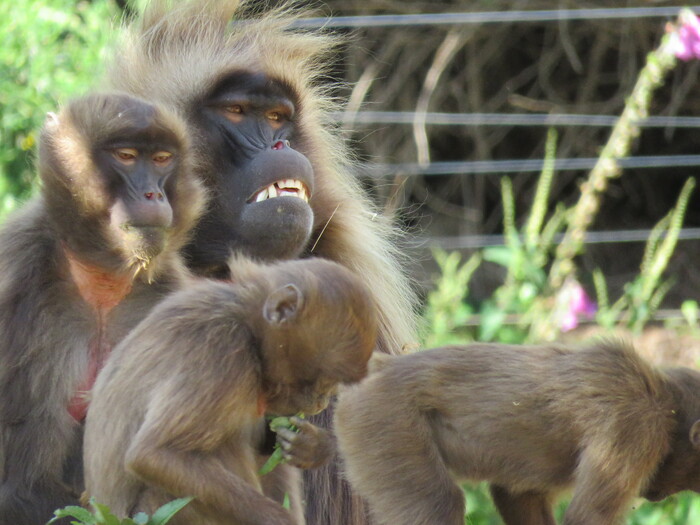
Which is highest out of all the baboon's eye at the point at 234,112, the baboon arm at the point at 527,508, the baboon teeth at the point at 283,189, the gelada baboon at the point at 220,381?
the baboon's eye at the point at 234,112

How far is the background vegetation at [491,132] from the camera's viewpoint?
6.67 m

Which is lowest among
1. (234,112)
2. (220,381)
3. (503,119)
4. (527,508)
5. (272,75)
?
(527,508)

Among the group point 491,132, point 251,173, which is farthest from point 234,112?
point 491,132

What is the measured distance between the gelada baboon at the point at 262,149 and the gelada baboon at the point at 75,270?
1.11ft

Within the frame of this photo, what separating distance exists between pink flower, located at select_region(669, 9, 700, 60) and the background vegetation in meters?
0.84

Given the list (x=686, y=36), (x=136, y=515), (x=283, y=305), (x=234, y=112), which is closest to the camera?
(x=136, y=515)

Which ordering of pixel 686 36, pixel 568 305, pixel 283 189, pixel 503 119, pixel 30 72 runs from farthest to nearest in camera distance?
pixel 503 119 → pixel 686 36 → pixel 30 72 → pixel 568 305 → pixel 283 189

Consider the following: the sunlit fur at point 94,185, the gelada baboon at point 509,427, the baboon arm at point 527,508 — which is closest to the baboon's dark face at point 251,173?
the sunlit fur at point 94,185

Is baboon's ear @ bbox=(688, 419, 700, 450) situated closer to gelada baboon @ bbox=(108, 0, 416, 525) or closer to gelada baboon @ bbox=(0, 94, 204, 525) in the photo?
gelada baboon @ bbox=(108, 0, 416, 525)

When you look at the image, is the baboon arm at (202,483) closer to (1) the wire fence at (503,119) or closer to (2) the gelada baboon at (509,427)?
(2) the gelada baboon at (509,427)

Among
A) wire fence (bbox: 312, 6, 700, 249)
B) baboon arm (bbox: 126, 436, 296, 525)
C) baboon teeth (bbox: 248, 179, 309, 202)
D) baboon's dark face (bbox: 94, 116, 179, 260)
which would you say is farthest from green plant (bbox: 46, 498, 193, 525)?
wire fence (bbox: 312, 6, 700, 249)

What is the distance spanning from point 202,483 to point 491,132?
7476mm

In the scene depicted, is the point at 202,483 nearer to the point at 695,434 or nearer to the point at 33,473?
the point at 33,473

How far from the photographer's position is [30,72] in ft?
21.6
